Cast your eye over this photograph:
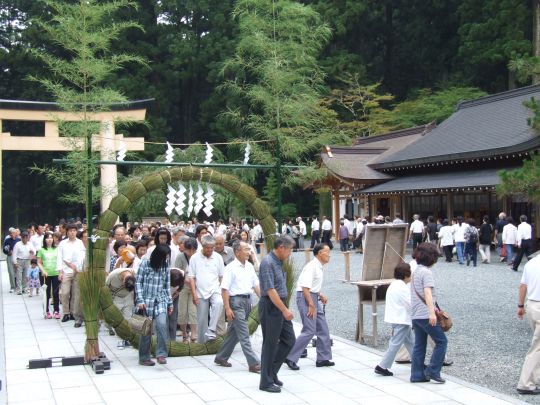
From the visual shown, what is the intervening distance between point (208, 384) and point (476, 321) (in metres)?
4.88

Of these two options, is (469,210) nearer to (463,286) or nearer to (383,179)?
(383,179)

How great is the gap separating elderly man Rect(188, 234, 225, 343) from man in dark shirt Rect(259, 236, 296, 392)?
1.76 m

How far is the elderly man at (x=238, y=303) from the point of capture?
7011 mm

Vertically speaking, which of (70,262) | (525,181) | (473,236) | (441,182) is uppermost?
(441,182)

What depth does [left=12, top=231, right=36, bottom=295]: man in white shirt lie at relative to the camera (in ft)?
46.4

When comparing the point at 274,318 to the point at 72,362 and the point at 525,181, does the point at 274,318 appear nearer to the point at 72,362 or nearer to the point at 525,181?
the point at 72,362

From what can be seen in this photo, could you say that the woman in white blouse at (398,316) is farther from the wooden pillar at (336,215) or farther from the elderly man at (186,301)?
the wooden pillar at (336,215)

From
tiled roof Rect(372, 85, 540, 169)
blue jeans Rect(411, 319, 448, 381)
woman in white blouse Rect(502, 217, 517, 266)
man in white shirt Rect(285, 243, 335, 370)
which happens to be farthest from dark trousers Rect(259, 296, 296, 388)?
tiled roof Rect(372, 85, 540, 169)

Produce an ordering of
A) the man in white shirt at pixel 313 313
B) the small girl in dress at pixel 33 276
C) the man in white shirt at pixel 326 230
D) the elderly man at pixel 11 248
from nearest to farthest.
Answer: the man in white shirt at pixel 313 313, the small girl in dress at pixel 33 276, the elderly man at pixel 11 248, the man in white shirt at pixel 326 230

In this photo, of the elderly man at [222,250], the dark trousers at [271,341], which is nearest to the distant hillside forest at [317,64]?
the elderly man at [222,250]

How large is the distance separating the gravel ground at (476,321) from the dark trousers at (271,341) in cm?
194

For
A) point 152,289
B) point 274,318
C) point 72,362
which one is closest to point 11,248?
point 72,362

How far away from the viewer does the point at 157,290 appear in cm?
723

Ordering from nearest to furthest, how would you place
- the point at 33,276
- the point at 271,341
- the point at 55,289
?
the point at 271,341 → the point at 55,289 → the point at 33,276
